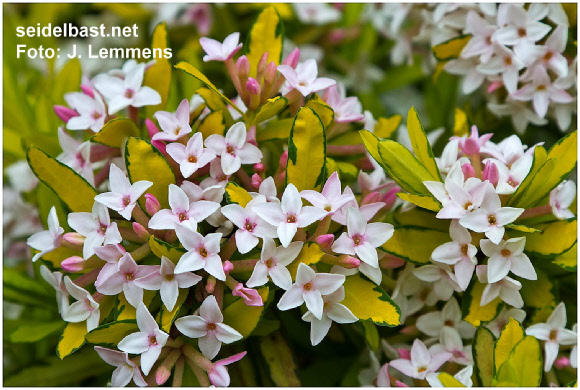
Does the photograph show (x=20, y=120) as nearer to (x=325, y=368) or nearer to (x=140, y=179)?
(x=140, y=179)

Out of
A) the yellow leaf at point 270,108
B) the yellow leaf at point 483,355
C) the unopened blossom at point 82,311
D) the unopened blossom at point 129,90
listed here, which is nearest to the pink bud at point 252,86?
the yellow leaf at point 270,108

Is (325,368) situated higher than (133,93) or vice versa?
(133,93)

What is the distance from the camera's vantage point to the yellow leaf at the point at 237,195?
0.77m

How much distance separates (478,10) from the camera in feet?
3.46

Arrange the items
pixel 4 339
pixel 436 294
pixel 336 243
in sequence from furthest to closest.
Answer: pixel 4 339
pixel 436 294
pixel 336 243

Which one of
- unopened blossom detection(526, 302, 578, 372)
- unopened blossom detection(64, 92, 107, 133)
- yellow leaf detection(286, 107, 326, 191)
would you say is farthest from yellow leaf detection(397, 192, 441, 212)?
unopened blossom detection(64, 92, 107, 133)

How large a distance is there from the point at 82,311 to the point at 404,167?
48 centimetres

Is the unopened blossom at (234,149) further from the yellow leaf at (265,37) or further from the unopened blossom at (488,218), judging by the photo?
the unopened blossom at (488,218)

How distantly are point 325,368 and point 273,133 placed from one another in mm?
426

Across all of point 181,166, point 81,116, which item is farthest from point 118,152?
point 181,166

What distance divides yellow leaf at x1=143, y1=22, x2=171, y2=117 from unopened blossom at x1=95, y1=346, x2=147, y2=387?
15.2 inches

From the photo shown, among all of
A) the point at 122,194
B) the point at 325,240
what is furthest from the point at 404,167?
the point at 122,194

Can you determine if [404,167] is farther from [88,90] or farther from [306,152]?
[88,90]

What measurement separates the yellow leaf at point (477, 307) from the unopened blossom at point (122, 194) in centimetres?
47
